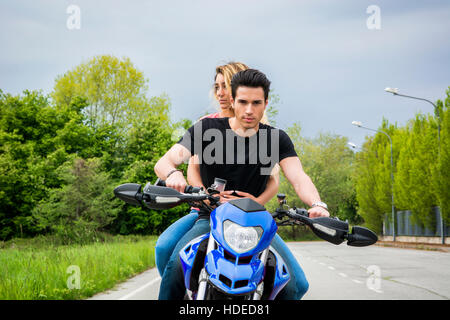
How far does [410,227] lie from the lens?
38.3m

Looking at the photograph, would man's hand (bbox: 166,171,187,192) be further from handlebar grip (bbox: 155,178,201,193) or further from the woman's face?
the woman's face

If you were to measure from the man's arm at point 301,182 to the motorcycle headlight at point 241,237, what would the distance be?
1.66 feet

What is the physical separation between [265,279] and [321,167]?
5735cm

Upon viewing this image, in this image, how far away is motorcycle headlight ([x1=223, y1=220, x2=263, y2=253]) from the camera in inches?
82.3

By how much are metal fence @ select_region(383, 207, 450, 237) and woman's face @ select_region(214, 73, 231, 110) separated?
28.4 meters

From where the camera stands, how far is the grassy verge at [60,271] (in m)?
7.78

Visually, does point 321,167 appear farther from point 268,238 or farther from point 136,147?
point 268,238

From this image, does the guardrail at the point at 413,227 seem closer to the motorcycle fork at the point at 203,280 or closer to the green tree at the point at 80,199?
the green tree at the point at 80,199

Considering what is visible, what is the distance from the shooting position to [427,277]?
1228cm

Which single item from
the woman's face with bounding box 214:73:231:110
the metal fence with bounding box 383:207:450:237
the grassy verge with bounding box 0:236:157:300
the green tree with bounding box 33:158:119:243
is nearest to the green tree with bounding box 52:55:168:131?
the green tree with bounding box 33:158:119:243

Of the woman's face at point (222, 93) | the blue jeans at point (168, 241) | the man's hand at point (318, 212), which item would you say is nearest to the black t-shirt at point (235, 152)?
the blue jeans at point (168, 241)

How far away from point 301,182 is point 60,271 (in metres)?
7.47
